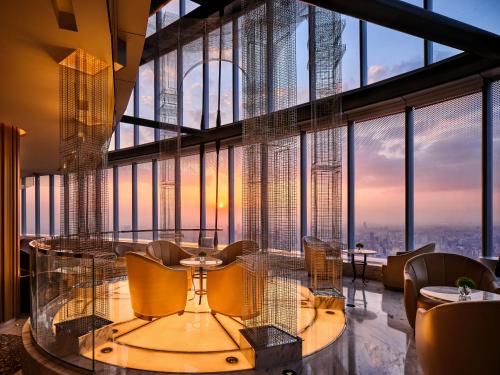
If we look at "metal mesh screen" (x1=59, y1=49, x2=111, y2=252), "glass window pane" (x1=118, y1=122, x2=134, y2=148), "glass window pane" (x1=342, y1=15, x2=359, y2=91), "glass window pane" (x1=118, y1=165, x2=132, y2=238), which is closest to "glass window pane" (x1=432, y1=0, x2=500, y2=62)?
"glass window pane" (x1=342, y1=15, x2=359, y2=91)

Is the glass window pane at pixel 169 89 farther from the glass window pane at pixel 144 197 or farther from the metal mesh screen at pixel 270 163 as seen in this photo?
the metal mesh screen at pixel 270 163

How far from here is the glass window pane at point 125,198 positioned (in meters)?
13.3

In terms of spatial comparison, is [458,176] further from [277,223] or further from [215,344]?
[215,344]

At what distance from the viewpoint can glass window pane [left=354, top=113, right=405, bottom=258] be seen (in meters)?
7.43

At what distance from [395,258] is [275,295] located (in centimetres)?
405

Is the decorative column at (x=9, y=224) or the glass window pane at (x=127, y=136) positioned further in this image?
the glass window pane at (x=127, y=136)

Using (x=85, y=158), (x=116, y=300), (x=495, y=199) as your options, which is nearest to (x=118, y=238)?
(x=116, y=300)

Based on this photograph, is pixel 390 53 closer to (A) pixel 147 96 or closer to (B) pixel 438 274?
(B) pixel 438 274

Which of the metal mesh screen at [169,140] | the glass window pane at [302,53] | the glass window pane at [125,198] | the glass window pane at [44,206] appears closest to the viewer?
the glass window pane at [302,53]

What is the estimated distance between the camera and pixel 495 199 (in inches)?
237

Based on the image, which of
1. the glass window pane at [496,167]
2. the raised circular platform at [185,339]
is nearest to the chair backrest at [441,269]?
the raised circular platform at [185,339]

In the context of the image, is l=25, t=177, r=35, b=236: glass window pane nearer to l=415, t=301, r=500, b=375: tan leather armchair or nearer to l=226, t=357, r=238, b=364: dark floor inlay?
l=226, t=357, r=238, b=364: dark floor inlay

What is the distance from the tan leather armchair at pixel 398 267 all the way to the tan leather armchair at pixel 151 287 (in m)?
4.19

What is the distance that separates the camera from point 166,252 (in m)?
7.04
